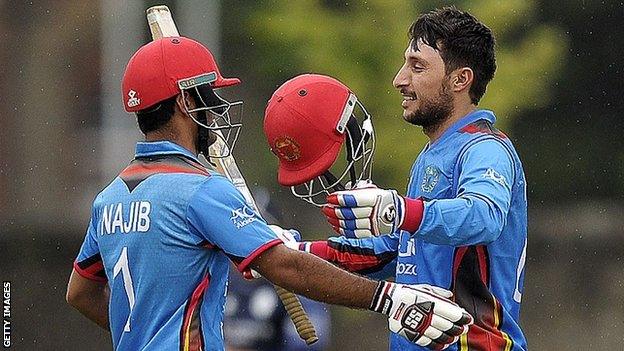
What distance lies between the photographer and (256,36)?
6195mm

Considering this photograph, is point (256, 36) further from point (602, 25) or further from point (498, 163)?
point (498, 163)

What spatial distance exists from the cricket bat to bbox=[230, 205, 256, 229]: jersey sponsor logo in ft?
2.37

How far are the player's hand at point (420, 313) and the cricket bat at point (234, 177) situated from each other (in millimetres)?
698

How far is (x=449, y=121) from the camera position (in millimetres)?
3744

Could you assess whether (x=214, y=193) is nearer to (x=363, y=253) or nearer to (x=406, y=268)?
(x=406, y=268)

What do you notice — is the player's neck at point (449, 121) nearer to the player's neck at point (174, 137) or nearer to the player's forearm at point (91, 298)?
the player's neck at point (174, 137)

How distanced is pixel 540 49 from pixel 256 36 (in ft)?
4.72

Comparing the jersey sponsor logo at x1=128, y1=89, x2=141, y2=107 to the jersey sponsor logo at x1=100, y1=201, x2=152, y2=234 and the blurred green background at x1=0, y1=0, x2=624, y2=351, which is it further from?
the blurred green background at x1=0, y1=0, x2=624, y2=351

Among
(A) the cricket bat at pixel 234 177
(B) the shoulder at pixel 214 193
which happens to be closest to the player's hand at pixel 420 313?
(B) the shoulder at pixel 214 193

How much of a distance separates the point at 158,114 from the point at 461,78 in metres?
0.92

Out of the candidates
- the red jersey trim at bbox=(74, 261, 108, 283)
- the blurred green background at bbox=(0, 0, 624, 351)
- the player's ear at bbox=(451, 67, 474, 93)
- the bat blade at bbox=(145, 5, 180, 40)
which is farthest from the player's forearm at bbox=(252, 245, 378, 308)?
the blurred green background at bbox=(0, 0, 624, 351)

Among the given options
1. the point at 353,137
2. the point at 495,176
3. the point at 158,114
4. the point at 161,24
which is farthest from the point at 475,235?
the point at 161,24

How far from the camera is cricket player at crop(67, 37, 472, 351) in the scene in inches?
126

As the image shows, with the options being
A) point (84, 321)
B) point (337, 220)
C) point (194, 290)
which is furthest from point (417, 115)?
point (84, 321)
